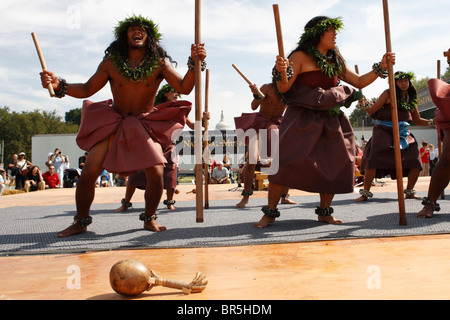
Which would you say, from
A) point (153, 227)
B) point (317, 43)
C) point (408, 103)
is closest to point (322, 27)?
point (317, 43)

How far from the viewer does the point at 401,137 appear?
5.45 m

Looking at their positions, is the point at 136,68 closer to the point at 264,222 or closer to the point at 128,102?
the point at 128,102

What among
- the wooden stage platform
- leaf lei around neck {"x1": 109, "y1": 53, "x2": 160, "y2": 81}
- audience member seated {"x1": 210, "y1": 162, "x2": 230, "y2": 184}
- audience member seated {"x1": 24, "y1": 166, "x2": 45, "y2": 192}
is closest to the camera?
the wooden stage platform

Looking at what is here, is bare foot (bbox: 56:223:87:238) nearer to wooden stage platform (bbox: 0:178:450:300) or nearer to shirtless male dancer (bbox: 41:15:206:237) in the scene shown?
shirtless male dancer (bbox: 41:15:206:237)

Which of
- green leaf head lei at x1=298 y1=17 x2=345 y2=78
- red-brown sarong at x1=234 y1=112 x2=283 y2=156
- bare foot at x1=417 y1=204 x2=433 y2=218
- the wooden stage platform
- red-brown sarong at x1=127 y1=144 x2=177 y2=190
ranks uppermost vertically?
green leaf head lei at x1=298 y1=17 x2=345 y2=78

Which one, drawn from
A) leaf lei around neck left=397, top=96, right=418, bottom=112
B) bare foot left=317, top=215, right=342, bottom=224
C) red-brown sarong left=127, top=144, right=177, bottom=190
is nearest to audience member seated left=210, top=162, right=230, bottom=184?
red-brown sarong left=127, top=144, right=177, bottom=190

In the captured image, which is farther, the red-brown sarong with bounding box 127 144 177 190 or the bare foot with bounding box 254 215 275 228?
the red-brown sarong with bounding box 127 144 177 190

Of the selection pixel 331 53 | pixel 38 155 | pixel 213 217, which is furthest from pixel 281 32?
pixel 38 155

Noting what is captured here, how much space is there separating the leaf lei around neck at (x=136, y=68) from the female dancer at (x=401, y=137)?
2952mm

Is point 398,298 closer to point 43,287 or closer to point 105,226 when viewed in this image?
point 43,287

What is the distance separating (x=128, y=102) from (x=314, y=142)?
1508 millimetres

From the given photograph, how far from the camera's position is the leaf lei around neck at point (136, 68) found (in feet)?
11.0

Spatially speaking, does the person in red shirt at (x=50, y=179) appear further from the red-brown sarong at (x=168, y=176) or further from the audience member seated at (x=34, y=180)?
the red-brown sarong at (x=168, y=176)

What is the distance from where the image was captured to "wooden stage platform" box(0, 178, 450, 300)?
167 cm
